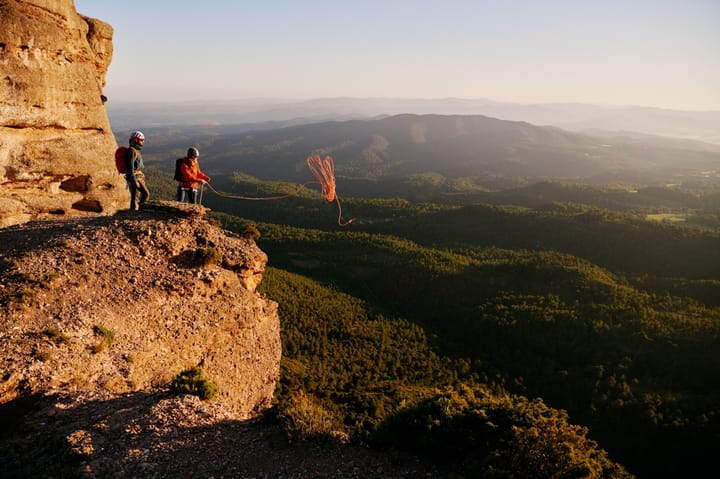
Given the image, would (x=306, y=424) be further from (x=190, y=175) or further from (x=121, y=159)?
(x=121, y=159)

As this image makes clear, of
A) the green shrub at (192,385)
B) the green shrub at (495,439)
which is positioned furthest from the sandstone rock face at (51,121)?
the green shrub at (495,439)

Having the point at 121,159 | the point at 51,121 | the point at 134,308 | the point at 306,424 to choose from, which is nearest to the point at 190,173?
the point at 121,159

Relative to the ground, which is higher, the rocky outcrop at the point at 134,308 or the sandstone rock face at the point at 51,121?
the sandstone rock face at the point at 51,121

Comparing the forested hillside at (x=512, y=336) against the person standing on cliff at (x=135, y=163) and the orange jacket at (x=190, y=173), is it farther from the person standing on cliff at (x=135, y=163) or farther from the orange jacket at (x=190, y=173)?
the person standing on cliff at (x=135, y=163)

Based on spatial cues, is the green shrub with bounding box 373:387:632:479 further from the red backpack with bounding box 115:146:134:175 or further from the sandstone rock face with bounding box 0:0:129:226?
the sandstone rock face with bounding box 0:0:129:226

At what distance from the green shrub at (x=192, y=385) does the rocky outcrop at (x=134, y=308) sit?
2.31ft

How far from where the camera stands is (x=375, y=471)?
8.73 metres

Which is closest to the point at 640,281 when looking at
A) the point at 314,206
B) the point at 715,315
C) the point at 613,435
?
the point at 715,315

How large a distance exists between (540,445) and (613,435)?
31.9 meters

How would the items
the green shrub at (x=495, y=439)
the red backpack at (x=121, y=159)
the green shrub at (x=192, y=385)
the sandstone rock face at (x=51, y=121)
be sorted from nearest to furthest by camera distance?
the green shrub at (x=495, y=439), the green shrub at (x=192, y=385), the red backpack at (x=121, y=159), the sandstone rock face at (x=51, y=121)

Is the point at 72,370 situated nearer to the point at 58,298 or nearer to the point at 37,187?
the point at 58,298

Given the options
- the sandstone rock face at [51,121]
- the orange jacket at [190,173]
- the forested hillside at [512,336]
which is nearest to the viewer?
the forested hillside at [512,336]

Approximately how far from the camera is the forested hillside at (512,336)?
974 centimetres

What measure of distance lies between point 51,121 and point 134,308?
1359 cm
